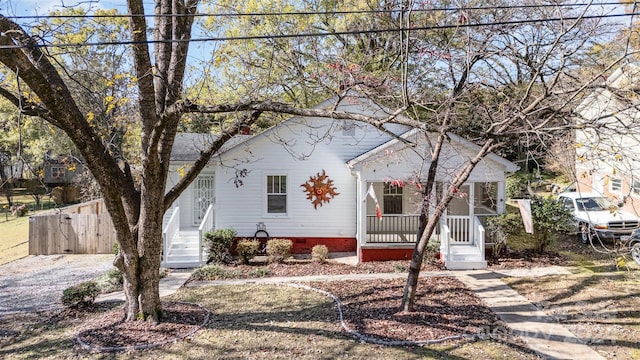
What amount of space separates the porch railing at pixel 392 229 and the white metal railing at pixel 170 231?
6.48m

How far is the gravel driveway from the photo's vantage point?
33.2 feet

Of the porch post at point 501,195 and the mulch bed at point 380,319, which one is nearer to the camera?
the mulch bed at point 380,319

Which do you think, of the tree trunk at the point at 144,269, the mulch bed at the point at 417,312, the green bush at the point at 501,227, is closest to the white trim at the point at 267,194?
the mulch bed at the point at 417,312

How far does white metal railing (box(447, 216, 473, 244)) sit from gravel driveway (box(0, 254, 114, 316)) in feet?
37.2

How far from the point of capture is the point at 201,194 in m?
15.6

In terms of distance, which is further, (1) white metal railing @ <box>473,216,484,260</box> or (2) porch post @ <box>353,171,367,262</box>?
(2) porch post @ <box>353,171,367,262</box>

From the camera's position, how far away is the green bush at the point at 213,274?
11.8m

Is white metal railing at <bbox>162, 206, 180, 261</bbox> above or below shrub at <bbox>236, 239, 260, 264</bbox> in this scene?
above

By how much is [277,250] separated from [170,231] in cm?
365

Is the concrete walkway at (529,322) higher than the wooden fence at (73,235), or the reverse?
the wooden fence at (73,235)

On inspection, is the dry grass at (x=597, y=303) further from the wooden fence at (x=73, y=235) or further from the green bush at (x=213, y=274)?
the wooden fence at (x=73, y=235)

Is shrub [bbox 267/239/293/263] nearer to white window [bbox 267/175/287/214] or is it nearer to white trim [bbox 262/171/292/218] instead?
white trim [bbox 262/171/292/218]

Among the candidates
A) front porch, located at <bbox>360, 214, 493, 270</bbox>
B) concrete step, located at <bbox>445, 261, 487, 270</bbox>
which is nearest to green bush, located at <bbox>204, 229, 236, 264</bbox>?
front porch, located at <bbox>360, 214, 493, 270</bbox>

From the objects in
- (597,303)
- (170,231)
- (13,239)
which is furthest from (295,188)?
(13,239)
